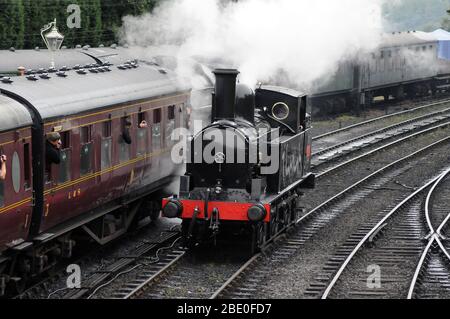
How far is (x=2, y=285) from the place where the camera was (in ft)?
36.0

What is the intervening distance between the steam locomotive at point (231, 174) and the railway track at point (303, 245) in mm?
365

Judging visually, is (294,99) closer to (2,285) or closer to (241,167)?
(241,167)

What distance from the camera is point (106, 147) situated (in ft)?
44.2

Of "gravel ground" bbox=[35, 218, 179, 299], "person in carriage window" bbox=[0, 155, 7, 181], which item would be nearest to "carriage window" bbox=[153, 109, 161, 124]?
"gravel ground" bbox=[35, 218, 179, 299]

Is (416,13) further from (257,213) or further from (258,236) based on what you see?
(257,213)

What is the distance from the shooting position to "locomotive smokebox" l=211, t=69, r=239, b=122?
13070mm

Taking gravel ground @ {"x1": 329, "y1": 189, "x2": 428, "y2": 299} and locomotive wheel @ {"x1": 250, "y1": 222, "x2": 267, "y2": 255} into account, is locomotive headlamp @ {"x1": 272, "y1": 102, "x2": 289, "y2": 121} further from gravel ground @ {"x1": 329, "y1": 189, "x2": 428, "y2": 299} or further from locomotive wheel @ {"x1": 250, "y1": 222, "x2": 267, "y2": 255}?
gravel ground @ {"x1": 329, "y1": 189, "x2": 428, "y2": 299}

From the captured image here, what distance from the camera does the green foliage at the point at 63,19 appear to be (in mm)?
26469

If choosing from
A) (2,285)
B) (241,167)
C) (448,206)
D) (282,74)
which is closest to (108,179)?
(241,167)

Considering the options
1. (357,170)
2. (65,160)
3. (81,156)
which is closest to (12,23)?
(357,170)

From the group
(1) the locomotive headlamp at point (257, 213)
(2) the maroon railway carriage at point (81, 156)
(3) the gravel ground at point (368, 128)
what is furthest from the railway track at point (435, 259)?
(3) the gravel ground at point (368, 128)

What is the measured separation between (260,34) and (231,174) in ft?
14.6

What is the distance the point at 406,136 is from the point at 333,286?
56.3ft
